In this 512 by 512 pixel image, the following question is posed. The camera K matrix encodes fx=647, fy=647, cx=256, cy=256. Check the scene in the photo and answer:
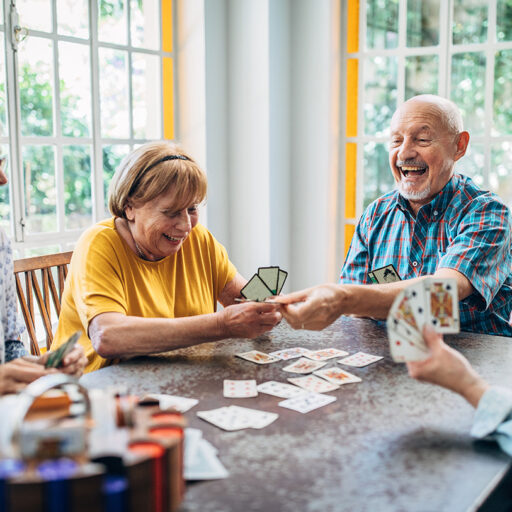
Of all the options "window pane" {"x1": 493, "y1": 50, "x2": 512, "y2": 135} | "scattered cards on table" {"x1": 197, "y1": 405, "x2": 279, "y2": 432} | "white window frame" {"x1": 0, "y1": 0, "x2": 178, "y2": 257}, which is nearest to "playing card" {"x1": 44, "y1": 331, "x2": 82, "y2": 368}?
"scattered cards on table" {"x1": 197, "y1": 405, "x2": 279, "y2": 432}

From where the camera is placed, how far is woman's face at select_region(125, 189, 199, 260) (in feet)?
6.70

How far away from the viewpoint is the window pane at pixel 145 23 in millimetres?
3816

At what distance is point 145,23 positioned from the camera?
12.8 feet

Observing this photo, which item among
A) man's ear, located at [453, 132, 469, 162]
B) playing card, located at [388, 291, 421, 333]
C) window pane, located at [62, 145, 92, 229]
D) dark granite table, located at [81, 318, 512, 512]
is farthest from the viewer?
window pane, located at [62, 145, 92, 229]

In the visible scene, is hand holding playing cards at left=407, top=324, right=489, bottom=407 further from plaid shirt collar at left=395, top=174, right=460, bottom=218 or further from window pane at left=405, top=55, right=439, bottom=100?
window pane at left=405, top=55, right=439, bottom=100

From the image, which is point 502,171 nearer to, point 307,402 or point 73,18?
point 73,18

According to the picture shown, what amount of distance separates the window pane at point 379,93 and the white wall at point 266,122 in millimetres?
201

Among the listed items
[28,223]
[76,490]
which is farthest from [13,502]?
[28,223]

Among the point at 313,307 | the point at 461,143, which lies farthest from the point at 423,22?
the point at 313,307

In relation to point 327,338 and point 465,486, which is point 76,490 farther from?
point 327,338

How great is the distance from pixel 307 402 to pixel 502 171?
9.01 feet

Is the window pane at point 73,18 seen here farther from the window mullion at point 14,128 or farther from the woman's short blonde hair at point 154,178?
the woman's short blonde hair at point 154,178

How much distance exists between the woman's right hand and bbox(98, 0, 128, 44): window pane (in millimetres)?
2303

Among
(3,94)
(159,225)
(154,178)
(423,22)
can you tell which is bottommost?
(159,225)
